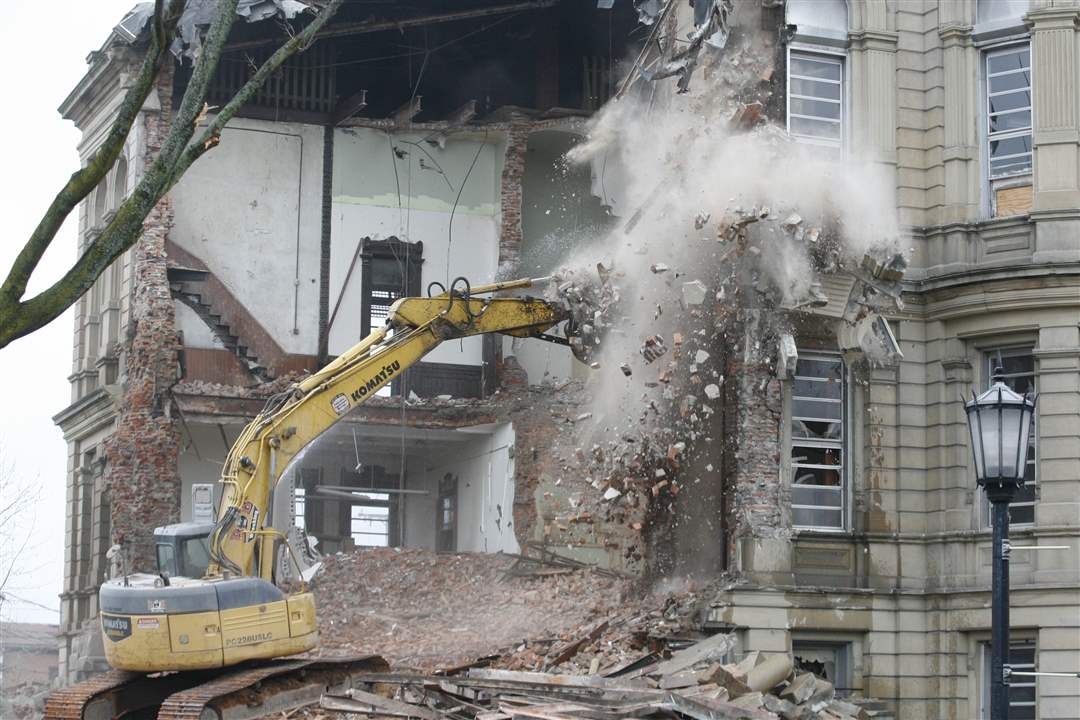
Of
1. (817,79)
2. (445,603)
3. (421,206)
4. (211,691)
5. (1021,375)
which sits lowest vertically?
(211,691)

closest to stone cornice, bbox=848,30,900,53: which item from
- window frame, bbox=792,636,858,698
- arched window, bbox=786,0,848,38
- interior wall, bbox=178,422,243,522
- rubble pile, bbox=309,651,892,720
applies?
arched window, bbox=786,0,848,38

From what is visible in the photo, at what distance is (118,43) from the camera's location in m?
27.5

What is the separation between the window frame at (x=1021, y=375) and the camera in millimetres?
19578

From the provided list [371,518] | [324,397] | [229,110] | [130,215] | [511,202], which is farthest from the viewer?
[371,518]

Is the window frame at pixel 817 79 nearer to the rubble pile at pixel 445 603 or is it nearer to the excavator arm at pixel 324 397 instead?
the excavator arm at pixel 324 397

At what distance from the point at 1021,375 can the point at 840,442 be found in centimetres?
237

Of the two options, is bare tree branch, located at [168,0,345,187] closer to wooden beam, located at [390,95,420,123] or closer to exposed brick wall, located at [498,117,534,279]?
wooden beam, located at [390,95,420,123]

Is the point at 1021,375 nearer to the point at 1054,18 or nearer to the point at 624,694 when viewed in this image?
the point at 1054,18

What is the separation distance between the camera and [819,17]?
20.9 metres

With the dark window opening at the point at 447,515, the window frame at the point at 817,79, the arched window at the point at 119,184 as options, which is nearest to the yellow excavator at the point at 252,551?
the window frame at the point at 817,79

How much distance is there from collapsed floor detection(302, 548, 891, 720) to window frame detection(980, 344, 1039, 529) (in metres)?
2.79

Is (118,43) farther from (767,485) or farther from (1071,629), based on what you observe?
(1071,629)

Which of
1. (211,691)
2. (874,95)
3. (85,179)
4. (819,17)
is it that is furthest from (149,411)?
(85,179)

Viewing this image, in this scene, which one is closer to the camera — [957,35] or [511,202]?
[957,35]
